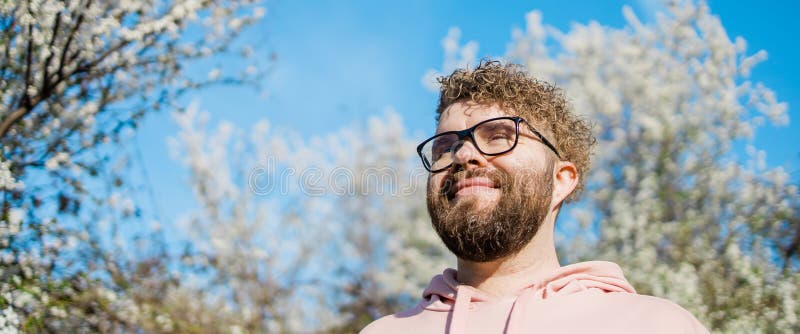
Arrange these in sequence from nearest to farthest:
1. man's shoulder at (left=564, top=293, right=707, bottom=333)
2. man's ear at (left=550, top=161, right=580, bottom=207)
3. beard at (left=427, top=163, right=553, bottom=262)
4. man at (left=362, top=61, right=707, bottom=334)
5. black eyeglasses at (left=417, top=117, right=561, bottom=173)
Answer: man's shoulder at (left=564, top=293, right=707, bottom=333) < man at (left=362, top=61, right=707, bottom=334) < beard at (left=427, top=163, right=553, bottom=262) < black eyeglasses at (left=417, top=117, right=561, bottom=173) < man's ear at (left=550, top=161, right=580, bottom=207)

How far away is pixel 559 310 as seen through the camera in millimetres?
1806

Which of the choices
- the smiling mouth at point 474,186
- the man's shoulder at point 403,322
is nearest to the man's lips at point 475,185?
the smiling mouth at point 474,186

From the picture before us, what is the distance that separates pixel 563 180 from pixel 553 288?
0.43 meters

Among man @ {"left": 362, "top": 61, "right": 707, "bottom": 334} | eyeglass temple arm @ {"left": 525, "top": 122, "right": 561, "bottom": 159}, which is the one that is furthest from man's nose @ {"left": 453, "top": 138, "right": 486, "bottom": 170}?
eyeglass temple arm @ {"left": 525, "top": 122, "right": 561, "bottom": 159}

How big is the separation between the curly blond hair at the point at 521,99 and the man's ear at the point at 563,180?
0.12 ft

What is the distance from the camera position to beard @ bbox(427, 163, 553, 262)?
1914mm

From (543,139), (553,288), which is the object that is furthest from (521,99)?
(553,288)

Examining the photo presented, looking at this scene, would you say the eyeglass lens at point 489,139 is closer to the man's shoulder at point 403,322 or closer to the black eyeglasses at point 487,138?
the black eyeglasses at point 487,138

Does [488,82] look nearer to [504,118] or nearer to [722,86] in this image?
[504,118]

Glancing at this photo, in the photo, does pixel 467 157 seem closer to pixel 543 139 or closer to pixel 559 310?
pixel 543 139

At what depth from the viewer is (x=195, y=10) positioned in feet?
13.3

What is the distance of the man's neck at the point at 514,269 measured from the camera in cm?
197

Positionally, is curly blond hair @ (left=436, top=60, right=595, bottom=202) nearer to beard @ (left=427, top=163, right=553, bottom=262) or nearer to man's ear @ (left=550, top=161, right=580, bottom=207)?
man's ear @ (left=550, top=161, right=580, bottom=207)

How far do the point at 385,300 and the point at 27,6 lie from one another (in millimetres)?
6638
